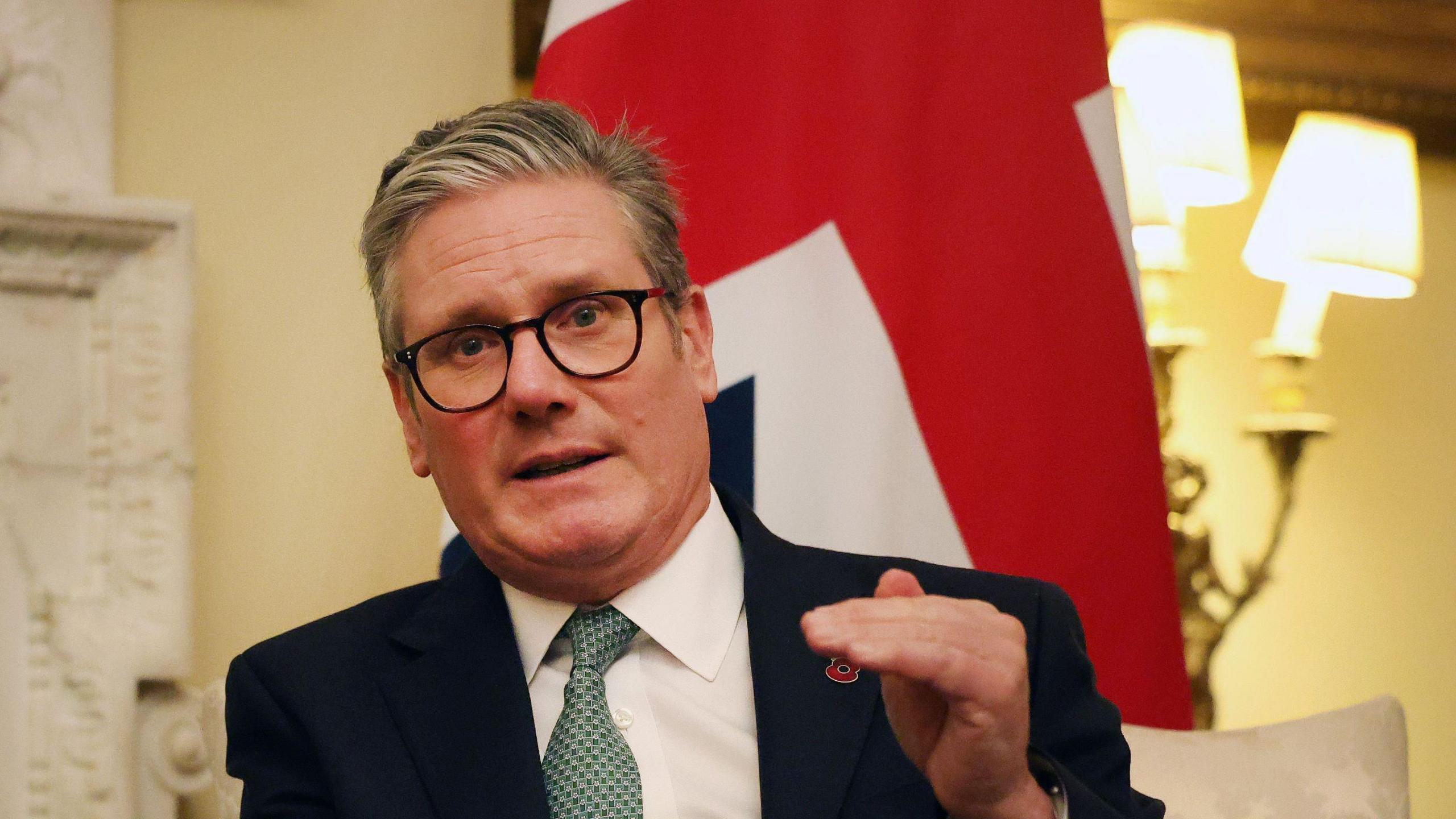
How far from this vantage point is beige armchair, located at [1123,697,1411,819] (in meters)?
1.64

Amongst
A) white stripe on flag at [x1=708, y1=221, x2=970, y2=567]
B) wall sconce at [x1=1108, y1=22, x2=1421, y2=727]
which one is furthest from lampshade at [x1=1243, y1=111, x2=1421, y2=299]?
white stripe on flag at [x1=708, y1=221, x2=970, y2=567]

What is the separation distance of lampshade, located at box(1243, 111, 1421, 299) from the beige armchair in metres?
1.09

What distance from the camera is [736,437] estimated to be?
1.93 meters

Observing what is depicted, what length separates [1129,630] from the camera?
190 centimetres

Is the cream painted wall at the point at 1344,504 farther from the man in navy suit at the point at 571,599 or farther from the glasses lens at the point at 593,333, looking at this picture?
the glasses lens at the point at 593,333

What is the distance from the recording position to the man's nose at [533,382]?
136 cm

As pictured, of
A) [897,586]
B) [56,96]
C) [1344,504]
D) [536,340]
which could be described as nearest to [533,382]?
[536,340]

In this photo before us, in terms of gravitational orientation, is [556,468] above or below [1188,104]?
below

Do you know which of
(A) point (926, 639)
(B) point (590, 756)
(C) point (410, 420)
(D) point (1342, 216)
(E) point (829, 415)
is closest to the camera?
(A) point (926, 639)

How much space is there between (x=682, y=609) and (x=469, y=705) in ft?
0.79

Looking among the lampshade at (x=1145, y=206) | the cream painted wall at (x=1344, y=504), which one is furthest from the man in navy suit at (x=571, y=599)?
the cream painted wall at (x=1344, y=504)

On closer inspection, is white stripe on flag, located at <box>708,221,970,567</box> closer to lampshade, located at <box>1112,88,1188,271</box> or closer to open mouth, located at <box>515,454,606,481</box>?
open mouth, located at <box>515,454,606,481</box>

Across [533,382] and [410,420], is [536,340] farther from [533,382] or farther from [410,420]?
[410,420]

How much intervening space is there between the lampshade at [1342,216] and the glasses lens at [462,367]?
5.64 ft
